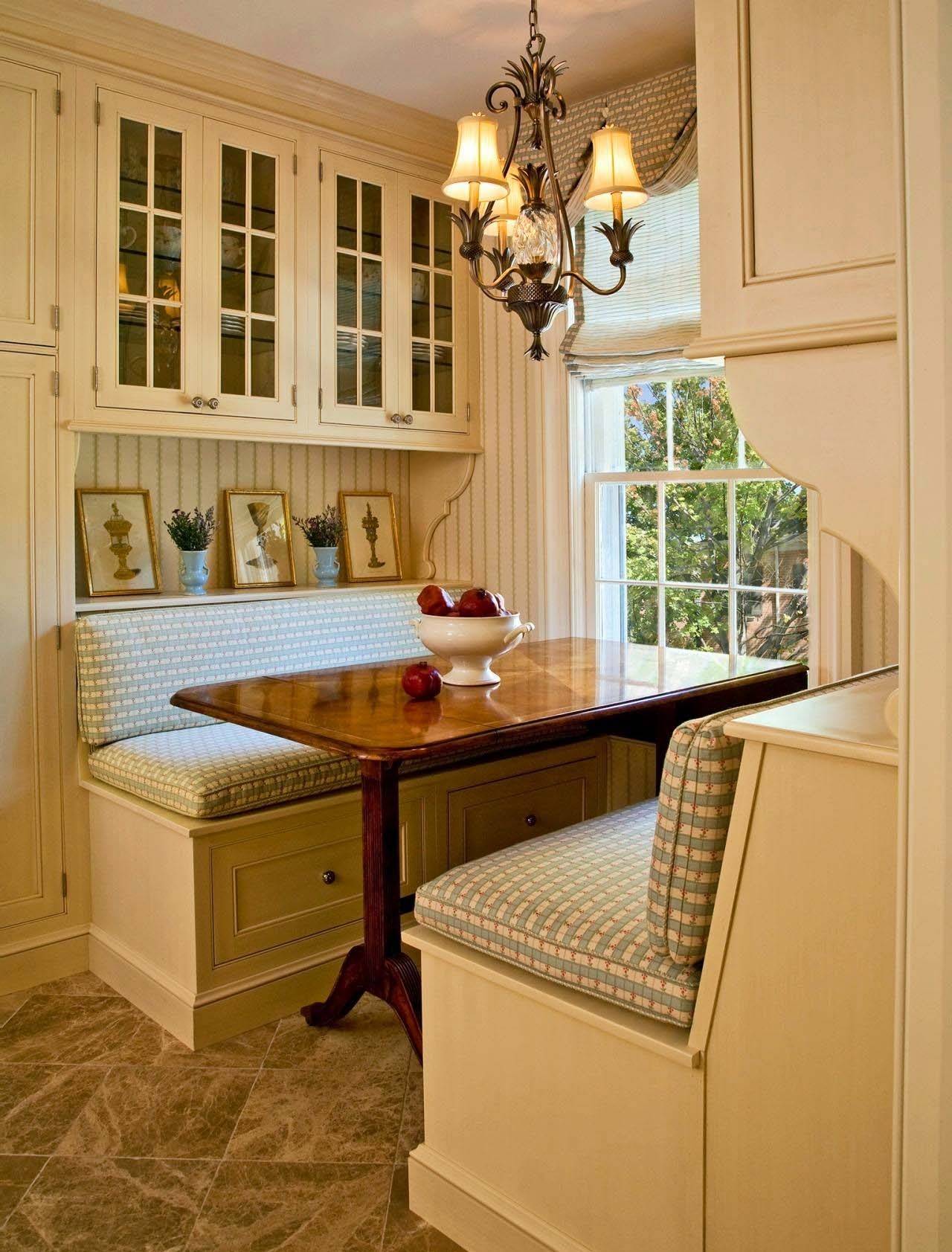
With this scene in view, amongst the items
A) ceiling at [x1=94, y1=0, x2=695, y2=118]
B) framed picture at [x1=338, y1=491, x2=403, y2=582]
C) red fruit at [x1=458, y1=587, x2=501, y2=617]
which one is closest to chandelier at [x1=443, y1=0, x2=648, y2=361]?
ceiling at [x1=94, y1=0, x2=695, y2=118]

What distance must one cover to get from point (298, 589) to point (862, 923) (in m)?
2.64

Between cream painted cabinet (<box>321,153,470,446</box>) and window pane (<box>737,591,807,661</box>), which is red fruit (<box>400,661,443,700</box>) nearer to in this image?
window pane (<box>737,591,807,661</box>)

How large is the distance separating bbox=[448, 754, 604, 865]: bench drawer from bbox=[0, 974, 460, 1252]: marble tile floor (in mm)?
539

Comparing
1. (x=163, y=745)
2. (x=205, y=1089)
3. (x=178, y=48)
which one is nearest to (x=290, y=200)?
(x=178, y=48)

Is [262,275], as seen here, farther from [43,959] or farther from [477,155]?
[43,959]

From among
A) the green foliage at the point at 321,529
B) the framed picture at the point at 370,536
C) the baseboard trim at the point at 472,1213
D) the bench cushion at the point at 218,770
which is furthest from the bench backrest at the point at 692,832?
the framed picture at the point at 370,536

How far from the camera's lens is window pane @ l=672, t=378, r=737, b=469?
3.37 m

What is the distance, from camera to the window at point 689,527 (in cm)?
324

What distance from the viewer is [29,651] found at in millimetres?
2930

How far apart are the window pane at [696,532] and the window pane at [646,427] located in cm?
13

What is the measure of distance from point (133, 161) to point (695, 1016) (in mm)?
2818

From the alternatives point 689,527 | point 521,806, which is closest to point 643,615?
point 689,527

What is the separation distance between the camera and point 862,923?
49.2 inches

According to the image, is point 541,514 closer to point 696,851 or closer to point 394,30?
point 394,30
